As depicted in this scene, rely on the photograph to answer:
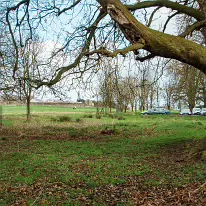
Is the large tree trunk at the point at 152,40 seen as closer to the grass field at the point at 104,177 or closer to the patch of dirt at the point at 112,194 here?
the grass field at the point at 104,177

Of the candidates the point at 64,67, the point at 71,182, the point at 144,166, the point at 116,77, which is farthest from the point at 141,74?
the point at 71,182

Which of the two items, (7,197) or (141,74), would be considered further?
(141,74)

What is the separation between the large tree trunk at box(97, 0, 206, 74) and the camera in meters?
7.11

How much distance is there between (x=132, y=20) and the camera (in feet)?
23.4

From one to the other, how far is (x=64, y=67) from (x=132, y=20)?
3.54 metres

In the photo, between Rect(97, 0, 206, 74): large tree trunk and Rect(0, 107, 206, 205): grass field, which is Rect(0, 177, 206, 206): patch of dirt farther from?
Rect(97, 0, 206, 74): large tree trunk

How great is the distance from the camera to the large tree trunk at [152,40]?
711 centimetres

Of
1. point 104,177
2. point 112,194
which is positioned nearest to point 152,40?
point 104,177

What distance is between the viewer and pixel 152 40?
7.41 metres

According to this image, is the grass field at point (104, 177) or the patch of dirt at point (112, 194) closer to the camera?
the patch of dirt at point (112, 194)

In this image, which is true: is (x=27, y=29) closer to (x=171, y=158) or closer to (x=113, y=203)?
(x=171, y=158)

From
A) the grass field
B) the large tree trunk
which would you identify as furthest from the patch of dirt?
the large tree trunk

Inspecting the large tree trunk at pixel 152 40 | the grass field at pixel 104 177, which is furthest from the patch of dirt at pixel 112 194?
the large tree trunk at pixel 152 40

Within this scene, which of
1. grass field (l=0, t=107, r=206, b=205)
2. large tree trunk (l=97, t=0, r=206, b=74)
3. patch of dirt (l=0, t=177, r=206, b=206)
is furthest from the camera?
large tree trunk (l=97, t=0, r=206, b=74)
